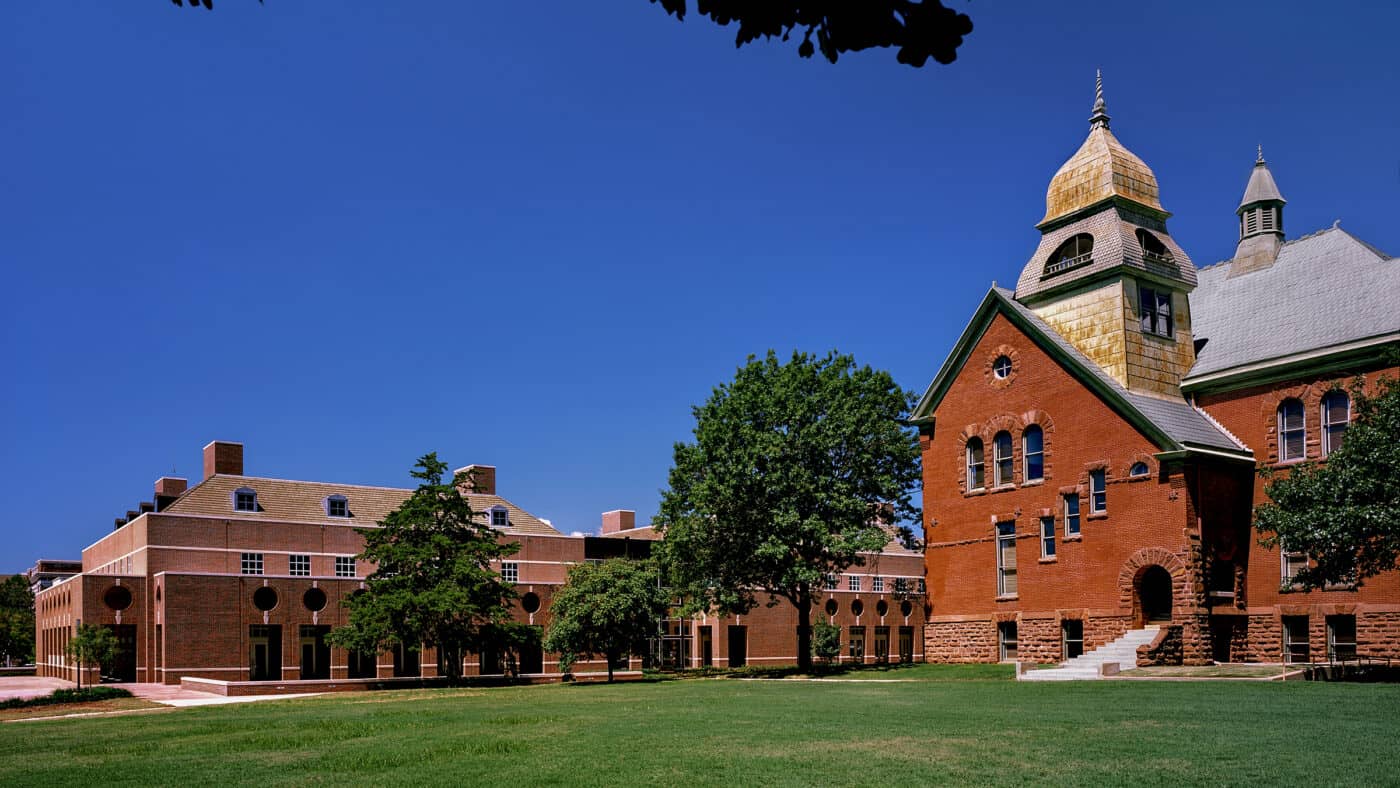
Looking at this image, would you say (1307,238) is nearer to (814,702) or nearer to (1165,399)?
(1165,399)

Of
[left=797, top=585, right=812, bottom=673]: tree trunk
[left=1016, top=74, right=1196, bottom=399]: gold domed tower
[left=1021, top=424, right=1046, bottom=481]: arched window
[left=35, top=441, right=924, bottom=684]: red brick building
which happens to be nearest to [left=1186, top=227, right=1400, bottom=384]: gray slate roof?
[left=1016, top=74, right=1196, bottom=399]: gold domed tower

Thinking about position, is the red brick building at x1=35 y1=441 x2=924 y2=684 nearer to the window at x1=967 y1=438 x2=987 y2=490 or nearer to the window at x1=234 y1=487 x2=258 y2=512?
the window at x1=234 y1=487 x2=258 y2=512

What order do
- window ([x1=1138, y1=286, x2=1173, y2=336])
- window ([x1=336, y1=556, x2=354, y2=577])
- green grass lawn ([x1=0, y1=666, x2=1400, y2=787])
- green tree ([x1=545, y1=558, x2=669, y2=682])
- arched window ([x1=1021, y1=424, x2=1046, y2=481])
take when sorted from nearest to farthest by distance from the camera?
green grass lawn ([x1=0, y1=666, x2=1400, y2=787]) < window ([x1=1138, y1=286, x2=1173, y2=336]) < arched window ([x1=1021, y1=424, x2=1046, y2=481]) < green tree ([x1=545, y1=558, x2=669, y2=682]) < window ([x1=336, y1=556, x2=354, y2=577])

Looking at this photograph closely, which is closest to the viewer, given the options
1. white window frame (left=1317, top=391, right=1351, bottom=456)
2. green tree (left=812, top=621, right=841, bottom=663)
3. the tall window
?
white window frame (left=1317, top=391, right=1351, bottom=456)

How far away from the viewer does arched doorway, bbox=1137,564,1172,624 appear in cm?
3797

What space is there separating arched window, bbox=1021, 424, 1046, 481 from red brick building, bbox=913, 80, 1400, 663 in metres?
0.10

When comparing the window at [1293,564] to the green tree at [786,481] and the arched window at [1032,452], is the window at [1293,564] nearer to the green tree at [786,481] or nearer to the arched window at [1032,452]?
the arched window at [1032,452]

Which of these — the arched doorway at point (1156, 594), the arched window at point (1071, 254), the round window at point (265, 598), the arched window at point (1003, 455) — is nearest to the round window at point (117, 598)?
the round window at point (265, 598)

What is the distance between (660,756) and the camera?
16.3m

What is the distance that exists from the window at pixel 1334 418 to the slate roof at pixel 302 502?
40.6 metres

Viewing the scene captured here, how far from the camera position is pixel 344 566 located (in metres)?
60.4

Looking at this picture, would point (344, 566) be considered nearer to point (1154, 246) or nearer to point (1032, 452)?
point (1032, 452)

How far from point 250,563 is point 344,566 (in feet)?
15.8

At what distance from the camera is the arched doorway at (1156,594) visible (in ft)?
125
